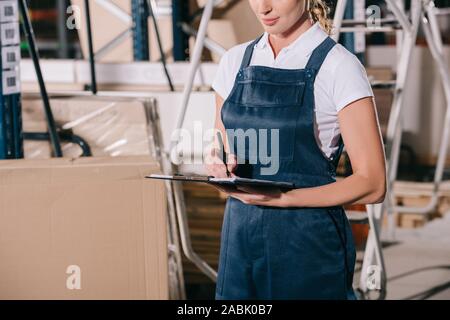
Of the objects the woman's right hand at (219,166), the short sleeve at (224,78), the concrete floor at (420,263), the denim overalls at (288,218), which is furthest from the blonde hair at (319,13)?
the concrete floor at (420,263)

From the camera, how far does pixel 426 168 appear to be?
941 centimetres

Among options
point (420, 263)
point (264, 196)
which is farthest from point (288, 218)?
point (420, 263)

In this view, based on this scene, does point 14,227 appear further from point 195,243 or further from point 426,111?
point 426,111

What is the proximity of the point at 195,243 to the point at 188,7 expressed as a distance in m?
1.61

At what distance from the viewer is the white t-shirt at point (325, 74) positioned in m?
2.16

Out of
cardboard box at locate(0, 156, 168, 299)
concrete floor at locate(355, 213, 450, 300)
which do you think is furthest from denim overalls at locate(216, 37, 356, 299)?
concrete floor at locate(355, 213, 450, 300)

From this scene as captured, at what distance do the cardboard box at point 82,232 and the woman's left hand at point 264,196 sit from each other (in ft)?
2.33

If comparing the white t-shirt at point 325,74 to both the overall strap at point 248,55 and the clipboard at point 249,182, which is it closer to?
the overall strap at point 248,55

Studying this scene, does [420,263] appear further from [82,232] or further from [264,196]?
[264,196]

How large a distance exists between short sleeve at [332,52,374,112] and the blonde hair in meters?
0.20

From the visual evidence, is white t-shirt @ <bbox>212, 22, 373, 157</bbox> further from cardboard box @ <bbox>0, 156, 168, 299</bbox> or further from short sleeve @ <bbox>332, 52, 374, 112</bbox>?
cardboard box @ <bbox>0, 156, 168, 299</bbox>

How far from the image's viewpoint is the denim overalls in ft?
7.38

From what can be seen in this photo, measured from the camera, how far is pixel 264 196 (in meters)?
2.23
